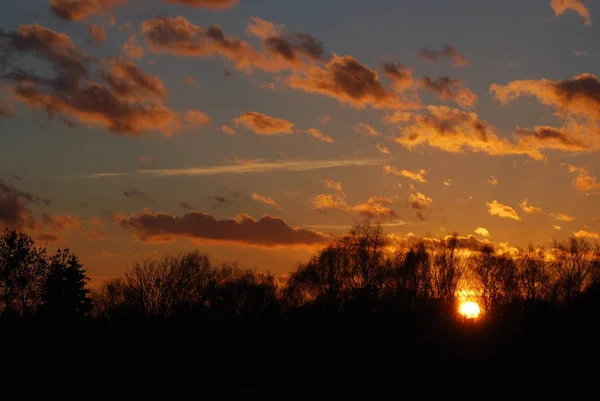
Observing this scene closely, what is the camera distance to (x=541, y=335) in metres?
63.2

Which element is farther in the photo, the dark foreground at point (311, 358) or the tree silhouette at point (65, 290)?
the tree silhouette at point (65, 290)

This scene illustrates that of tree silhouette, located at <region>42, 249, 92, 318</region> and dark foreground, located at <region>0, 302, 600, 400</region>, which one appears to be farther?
tree silhouette, located at <region>42, 249, 92, 318</region>

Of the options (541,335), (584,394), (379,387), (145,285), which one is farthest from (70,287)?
(584,394)

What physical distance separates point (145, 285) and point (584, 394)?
76.1 m

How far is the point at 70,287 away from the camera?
286 ft

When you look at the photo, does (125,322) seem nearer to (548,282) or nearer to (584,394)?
(584,394)

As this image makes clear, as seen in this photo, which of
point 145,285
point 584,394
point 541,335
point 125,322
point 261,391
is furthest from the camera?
point 145,285

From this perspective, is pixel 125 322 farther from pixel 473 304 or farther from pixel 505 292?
pixel 505 292

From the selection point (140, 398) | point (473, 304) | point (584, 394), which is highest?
point (473, 304)

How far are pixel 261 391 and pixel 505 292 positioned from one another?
198 feet

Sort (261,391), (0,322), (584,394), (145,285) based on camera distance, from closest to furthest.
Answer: (584,394) < (261,391) < (0,322) < (145,285)

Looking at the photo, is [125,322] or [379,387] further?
[125,322]

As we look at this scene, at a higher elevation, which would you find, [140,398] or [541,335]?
[541,335]

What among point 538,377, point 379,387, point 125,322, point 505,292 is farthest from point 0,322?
point 505,292
